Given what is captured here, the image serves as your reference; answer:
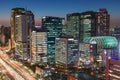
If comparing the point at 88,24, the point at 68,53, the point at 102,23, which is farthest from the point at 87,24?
the point at 68,53

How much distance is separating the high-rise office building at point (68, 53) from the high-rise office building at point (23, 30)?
200 inches

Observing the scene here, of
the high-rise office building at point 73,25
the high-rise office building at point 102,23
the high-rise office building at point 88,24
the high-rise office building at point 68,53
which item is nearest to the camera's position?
the high-rise office building at point 68,53

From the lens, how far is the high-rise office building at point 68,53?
23.8 metres

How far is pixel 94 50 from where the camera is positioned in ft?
88.6

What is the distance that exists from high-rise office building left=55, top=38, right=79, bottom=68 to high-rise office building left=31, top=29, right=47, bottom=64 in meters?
1.90

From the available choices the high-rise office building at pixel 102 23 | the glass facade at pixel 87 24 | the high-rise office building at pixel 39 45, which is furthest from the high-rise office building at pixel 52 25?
the high-rise office building at pixel 102 23

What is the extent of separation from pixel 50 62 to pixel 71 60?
2.83 meters

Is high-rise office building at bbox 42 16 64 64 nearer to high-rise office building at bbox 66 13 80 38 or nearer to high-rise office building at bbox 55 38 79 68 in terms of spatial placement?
high-rise office building at bbox 55 38 79 68

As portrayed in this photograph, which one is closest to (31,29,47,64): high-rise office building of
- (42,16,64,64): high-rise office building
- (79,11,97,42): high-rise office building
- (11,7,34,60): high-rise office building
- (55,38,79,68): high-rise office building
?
(55,38,79,68): high-rise office building

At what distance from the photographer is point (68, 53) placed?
24.0 meters

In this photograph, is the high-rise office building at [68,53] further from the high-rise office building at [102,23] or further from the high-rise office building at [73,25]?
the high-rise office building at [102,23]

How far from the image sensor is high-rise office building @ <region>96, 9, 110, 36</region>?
121ft

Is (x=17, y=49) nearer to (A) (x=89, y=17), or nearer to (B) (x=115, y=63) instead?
(A) (x=89, y=17)

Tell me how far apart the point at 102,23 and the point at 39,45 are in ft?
46.4
